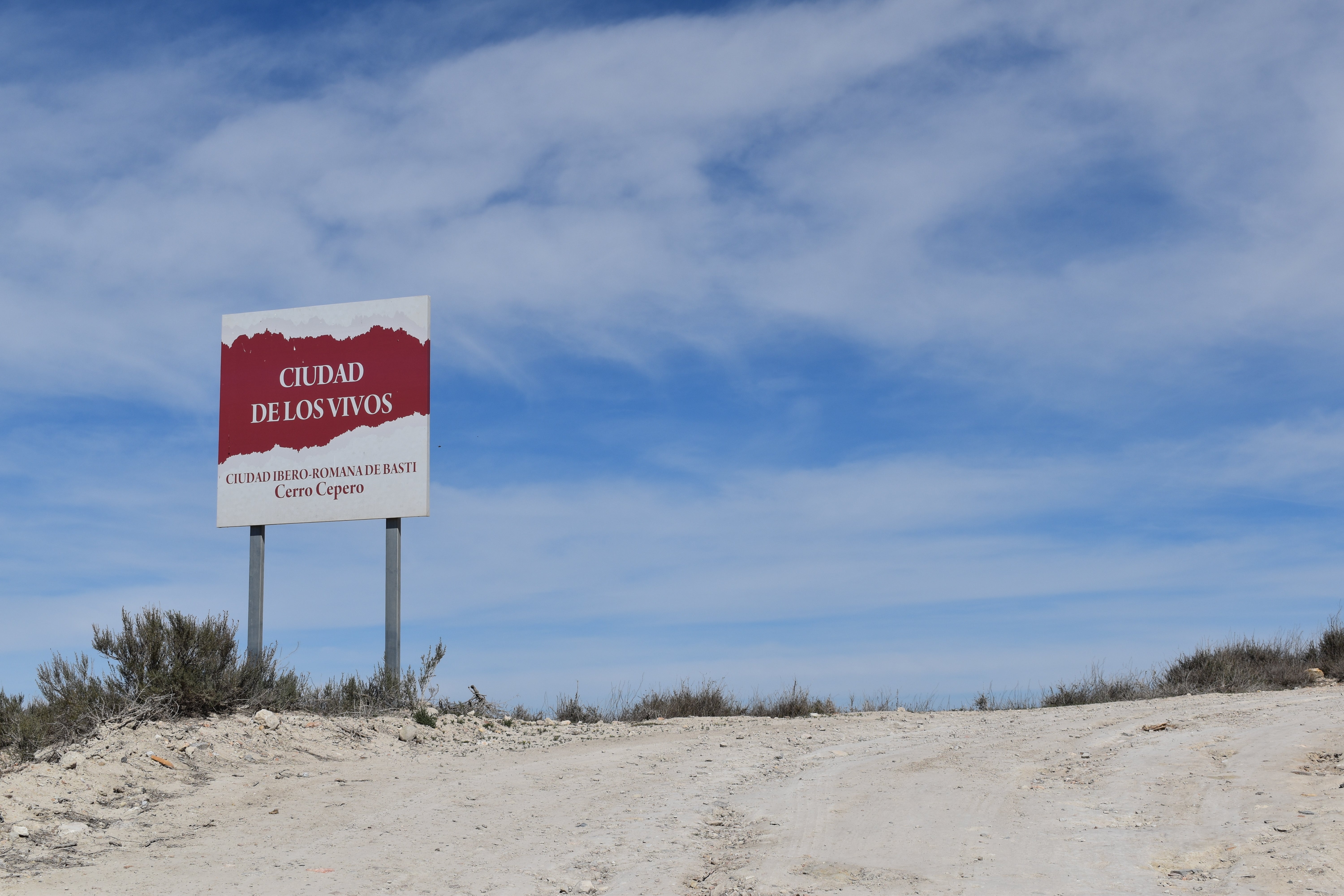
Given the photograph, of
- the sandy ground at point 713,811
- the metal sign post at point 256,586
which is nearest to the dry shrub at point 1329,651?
the sandy ground at point 713,811

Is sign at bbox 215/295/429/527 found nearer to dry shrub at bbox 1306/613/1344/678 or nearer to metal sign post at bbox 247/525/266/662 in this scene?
metal sign post at bbox 247/525/266/662

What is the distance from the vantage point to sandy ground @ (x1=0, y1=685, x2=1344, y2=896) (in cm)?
605

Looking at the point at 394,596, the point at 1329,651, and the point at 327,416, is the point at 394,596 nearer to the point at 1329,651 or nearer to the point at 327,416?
the point at 327,416

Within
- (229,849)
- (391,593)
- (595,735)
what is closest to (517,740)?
(595,735)

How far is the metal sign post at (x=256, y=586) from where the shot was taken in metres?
13.8

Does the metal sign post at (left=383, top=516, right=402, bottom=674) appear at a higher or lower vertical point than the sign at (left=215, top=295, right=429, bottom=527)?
lower

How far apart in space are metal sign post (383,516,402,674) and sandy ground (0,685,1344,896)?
2.04m

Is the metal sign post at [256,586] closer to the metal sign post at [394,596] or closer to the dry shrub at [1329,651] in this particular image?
the metal sign post at [394,596]

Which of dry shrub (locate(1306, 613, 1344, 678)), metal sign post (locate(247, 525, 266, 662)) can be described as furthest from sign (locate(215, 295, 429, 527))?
dry shrub (locate(1306, 613, 1344, 678))

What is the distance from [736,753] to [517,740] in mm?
3281

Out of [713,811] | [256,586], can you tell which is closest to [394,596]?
[256,586]

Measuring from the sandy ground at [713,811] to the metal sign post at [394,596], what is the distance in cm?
204

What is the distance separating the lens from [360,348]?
14516 millimetres

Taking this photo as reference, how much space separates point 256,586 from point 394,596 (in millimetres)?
2048
